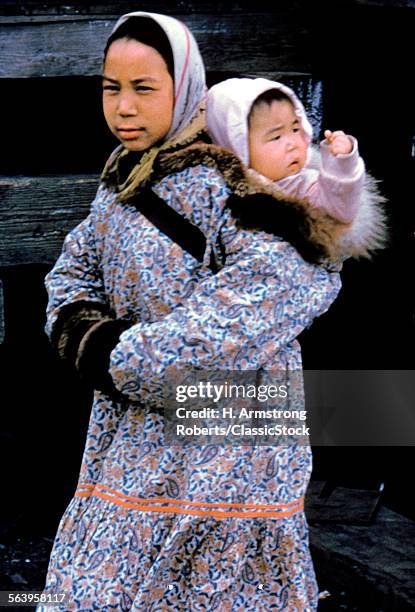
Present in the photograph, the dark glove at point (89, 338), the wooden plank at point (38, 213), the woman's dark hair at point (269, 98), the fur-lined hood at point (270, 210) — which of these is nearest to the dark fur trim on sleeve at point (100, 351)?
the dark glove at point (89, 338)

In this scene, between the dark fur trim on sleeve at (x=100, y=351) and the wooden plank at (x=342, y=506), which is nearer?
the dark fur trim on sleeve at (x=100, y=351)

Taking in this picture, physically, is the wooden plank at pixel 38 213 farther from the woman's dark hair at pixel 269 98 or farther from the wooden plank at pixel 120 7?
the woman's dark hair at pixel 269 98

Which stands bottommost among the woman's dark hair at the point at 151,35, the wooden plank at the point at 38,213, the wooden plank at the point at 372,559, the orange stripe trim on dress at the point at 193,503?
the wooden plank at the point at 372,559

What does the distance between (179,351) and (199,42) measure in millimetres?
2110

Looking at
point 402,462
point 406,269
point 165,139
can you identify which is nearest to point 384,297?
point 406,269

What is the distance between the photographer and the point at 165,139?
255 cm

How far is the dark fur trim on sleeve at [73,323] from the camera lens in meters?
2.54

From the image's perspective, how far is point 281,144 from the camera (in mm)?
2490

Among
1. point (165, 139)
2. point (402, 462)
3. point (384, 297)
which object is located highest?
point (165, 139)

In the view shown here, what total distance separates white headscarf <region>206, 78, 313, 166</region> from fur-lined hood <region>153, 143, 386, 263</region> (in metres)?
0.04

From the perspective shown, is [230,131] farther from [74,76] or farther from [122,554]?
[74,76]

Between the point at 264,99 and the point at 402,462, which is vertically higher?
the point at 264,99

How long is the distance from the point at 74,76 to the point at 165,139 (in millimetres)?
1734

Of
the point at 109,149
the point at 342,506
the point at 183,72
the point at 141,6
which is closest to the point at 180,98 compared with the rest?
the point at 183,72
